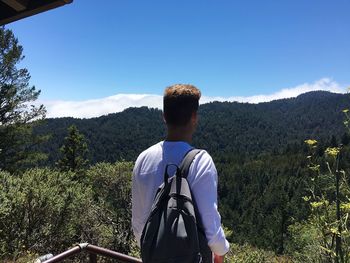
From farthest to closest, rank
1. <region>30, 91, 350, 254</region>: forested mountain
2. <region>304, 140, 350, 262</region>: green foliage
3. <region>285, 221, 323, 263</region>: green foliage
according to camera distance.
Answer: <region>30, 91, 350, 254</region>: forested mountain
<region>285, 221, 323, 263</region>: green foliage
<region>304, 140, 350, 262</region>: green foliage

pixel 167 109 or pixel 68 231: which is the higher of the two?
pixel 167 109

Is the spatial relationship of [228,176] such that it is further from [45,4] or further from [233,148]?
[45,4]

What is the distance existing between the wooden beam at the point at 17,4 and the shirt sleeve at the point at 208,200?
1224 mm

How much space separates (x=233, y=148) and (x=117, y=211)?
140966 mm

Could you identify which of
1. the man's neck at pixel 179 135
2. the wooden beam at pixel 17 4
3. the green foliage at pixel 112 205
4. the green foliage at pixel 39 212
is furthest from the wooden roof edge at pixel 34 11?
the green foliage at pixel 112 205

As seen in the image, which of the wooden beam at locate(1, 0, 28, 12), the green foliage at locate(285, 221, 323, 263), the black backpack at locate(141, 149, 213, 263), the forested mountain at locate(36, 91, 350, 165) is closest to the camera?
the black backpack at locate(141, 149, 213, 263)

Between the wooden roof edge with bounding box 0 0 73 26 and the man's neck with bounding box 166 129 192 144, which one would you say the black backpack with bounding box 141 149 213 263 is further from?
the wooden roof edge with bounding box 0 0 73 26

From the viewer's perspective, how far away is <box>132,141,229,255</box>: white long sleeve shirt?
1599 millimetres

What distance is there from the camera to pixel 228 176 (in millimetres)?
88875

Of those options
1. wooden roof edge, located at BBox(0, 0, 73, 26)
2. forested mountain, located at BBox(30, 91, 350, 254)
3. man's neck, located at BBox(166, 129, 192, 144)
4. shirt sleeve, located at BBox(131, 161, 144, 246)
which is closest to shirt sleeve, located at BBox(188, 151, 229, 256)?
man's neck, located at BBox(166, 129, 192, 144)

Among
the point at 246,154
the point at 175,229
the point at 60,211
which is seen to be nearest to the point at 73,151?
the point at 60,211

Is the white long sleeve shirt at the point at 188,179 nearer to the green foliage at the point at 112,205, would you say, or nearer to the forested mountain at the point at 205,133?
the green foliage at the point at 112,205

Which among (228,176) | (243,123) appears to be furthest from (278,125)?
(228,176)

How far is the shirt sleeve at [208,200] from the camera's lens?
5.22ft
